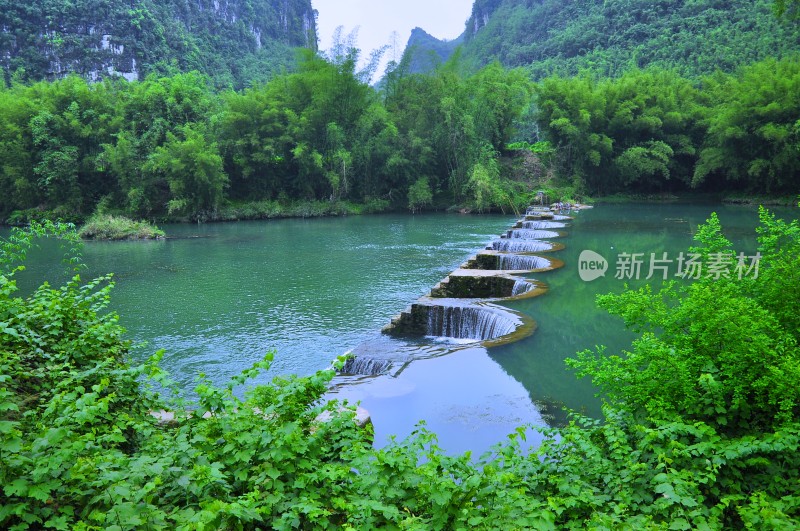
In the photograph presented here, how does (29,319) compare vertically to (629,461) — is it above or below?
above

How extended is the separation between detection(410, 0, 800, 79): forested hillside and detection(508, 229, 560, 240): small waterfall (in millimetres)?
20199

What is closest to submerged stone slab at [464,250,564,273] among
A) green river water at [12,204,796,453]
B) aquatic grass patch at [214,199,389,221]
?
green river water at [12,204,796,453]

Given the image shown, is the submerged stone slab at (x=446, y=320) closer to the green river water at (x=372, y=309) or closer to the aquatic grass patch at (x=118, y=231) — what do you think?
the green river water at (x=372, y=309)

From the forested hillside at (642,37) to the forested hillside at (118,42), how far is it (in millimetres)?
25650

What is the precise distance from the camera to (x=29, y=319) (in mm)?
3895

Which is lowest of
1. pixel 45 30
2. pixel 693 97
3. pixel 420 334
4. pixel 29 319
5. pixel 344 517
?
pixel 420 334

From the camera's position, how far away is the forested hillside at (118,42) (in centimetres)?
4559

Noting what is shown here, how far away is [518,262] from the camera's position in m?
13.3

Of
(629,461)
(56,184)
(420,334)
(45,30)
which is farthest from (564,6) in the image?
(629,461)

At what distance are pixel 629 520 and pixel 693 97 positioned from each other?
1401 inches

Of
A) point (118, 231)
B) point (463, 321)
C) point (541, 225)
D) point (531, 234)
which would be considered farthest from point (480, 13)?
point (463, 321)

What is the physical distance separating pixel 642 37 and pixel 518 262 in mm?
44135

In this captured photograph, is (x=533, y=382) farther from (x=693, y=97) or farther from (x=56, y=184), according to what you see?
(x=693, y=97)

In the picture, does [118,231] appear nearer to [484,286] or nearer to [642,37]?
[484,286]
